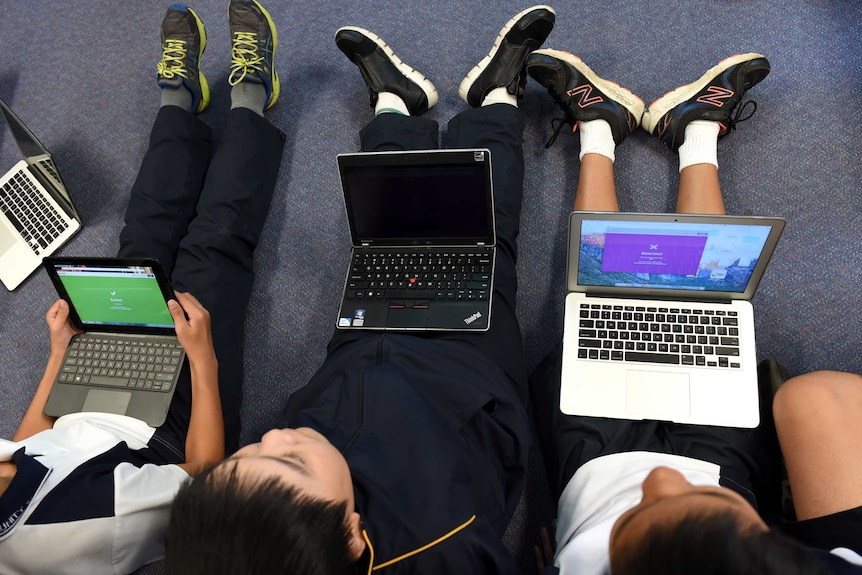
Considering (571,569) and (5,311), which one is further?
(5,311)

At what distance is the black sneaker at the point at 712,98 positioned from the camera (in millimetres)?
1564

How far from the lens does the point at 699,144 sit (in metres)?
1.56

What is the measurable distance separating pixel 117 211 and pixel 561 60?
4.32 feet

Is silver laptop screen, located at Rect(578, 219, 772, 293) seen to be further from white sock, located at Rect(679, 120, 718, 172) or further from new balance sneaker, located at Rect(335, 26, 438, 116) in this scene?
new balance sneaker, located at Rect(335, 26, 438, 116)

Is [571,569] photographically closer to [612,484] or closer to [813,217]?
[612,484]

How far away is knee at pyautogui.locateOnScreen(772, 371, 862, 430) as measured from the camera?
1047 mm

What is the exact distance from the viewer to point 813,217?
1.53 metres

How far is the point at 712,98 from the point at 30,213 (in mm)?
1852

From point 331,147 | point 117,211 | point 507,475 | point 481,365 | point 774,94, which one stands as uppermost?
point 774,94

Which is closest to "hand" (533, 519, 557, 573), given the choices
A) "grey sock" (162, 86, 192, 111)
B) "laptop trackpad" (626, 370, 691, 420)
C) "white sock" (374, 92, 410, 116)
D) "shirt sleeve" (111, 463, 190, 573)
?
"laptop trackpad" (626, 370, 691, 420)

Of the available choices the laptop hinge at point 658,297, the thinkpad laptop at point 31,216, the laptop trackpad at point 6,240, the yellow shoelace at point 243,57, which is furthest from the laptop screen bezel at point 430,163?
the laptop trackpad at point 6,240

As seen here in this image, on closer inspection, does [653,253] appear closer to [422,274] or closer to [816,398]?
[816,398]

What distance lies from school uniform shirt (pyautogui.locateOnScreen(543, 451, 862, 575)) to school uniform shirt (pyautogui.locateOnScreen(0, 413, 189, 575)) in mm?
625

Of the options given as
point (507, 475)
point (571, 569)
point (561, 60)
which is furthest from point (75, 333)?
point (561, 60)
